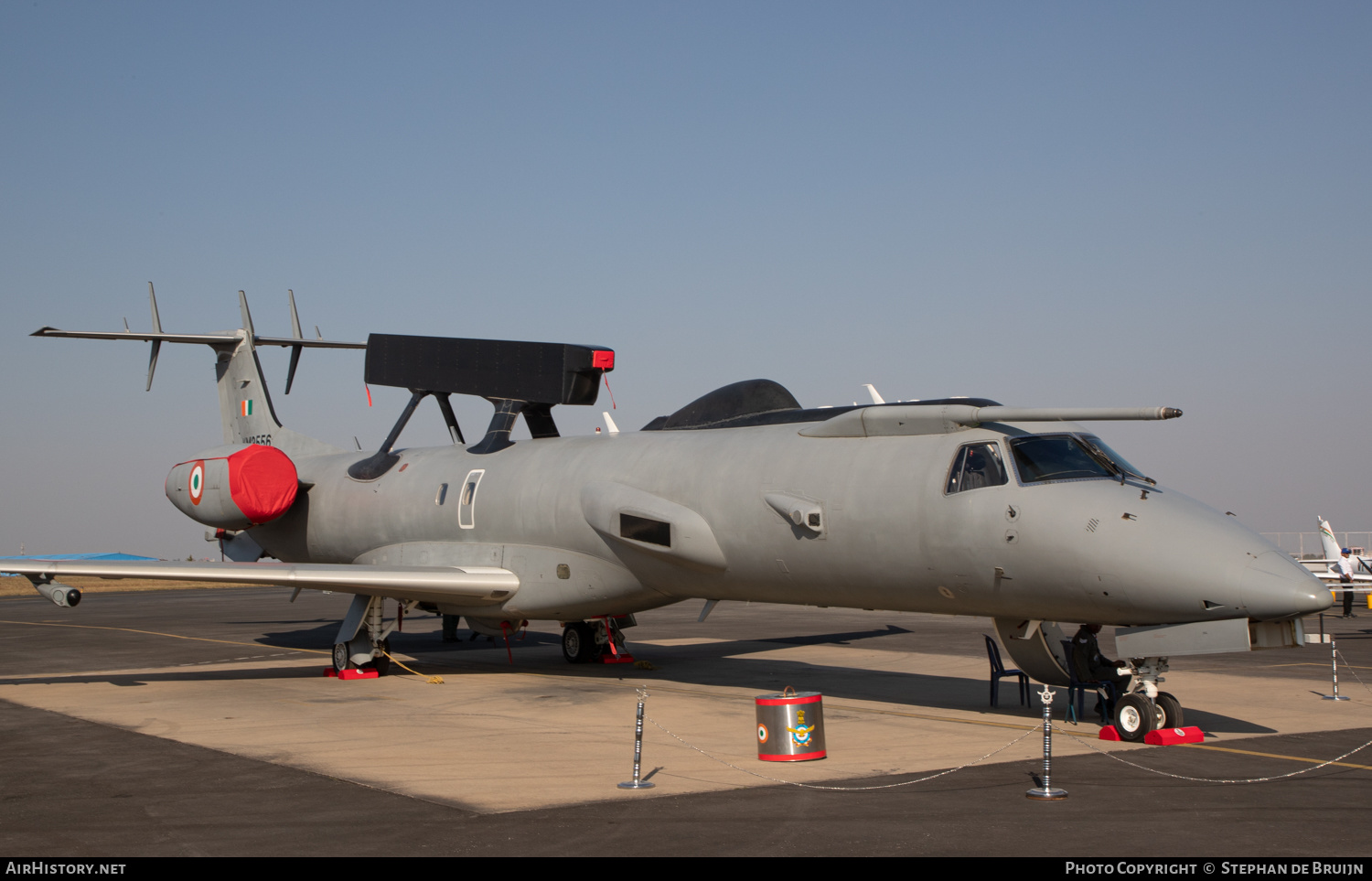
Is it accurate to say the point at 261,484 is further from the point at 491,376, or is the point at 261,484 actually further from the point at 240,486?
the point at 491,376

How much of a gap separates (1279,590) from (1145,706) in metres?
1.83

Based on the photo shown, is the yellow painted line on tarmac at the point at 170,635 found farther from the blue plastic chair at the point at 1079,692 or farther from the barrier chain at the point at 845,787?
the blue plastic chair at the point at 1079,692

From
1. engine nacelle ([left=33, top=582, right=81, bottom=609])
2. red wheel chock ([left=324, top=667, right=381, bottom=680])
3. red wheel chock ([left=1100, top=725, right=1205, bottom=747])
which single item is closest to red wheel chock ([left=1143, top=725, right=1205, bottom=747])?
red wheel chock ([left=1100, top=725, right=1205, bottom=747])

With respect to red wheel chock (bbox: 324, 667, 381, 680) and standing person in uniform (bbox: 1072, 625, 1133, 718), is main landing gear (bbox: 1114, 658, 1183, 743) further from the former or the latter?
red wheel chock (bbox: 324, 667, 381, 680)

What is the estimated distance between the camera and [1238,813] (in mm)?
7852

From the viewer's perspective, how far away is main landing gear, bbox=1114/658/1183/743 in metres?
11.0

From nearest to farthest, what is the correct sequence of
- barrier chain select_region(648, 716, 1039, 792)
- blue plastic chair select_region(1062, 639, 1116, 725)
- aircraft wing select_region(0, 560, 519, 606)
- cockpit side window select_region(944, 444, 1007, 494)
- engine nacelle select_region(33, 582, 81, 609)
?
barrier chain select_region(648, 716, 1039, 792)
cockpit side window select_region(944, 444, 1007, 494)
blue plastic chair select_region(1062, 639, 1116, 725)
aircraft wing select_region(0, 560, 519, 606)
engine nacelle select_region(33, 582, 81, 609)

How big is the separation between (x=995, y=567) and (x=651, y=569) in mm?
4919

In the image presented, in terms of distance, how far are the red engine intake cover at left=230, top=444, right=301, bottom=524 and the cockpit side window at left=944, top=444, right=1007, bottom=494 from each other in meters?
13.2

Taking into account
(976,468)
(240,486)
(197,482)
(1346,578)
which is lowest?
(1346,578)

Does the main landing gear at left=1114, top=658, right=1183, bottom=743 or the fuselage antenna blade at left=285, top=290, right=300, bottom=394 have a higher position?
the fuselage antenna blade at left=285, top=290, right=300, bottom=394

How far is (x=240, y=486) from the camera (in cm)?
2016

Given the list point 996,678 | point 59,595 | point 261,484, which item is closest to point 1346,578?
point 996,678

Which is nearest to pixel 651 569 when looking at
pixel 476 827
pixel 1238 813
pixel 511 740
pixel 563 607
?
pixel 563 607
